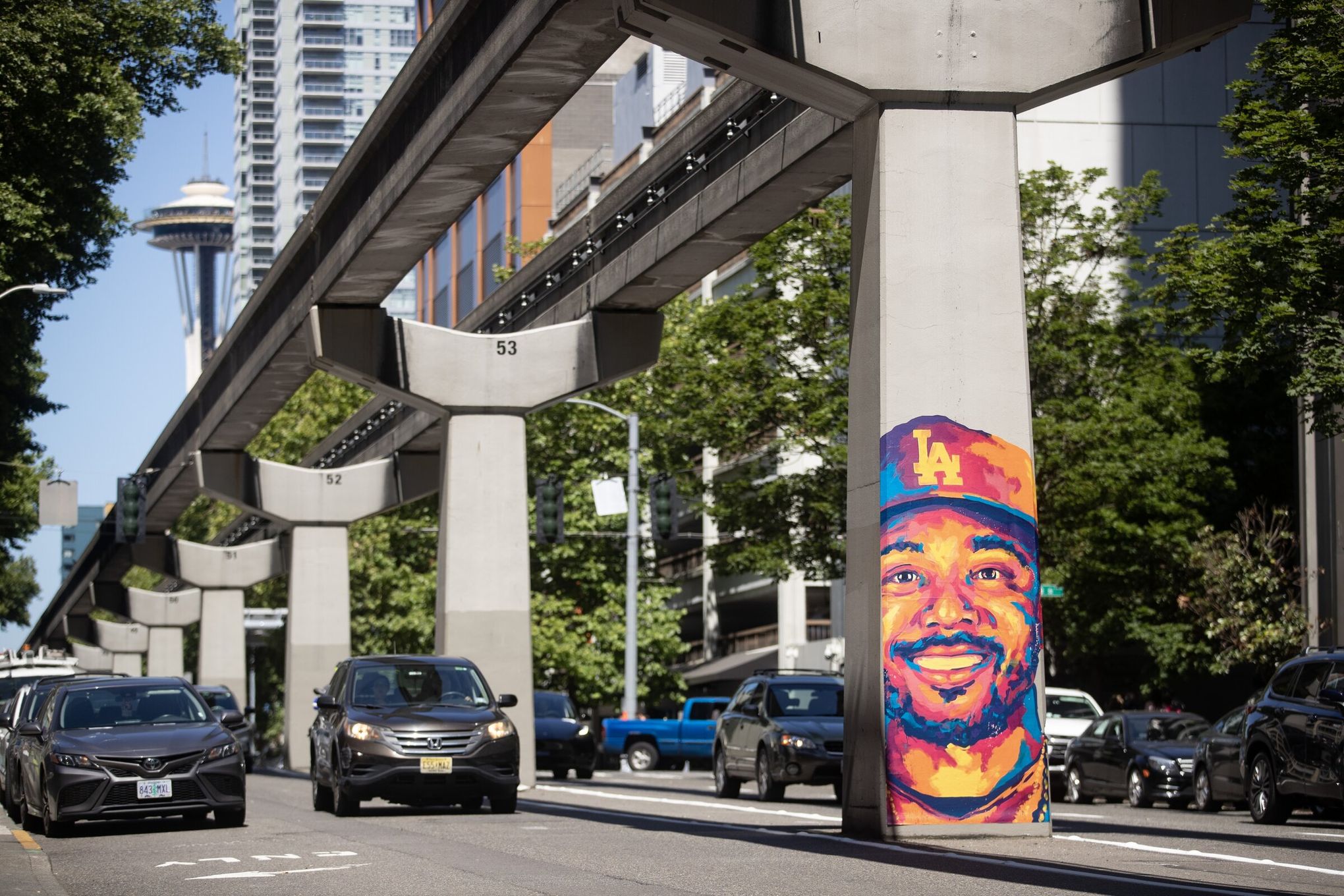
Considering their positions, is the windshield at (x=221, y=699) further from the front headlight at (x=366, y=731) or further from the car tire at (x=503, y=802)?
the front headlight at (x=366, y=731)

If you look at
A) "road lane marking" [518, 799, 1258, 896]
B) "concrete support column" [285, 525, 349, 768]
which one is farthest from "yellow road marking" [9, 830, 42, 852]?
"concrete support column" [285, 525, 349, 768]

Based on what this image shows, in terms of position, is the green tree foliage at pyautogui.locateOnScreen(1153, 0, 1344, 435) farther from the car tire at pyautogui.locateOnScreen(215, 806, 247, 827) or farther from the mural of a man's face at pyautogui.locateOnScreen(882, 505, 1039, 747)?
the car tire at pyautogui.locateOnScreen(215, 806, 247, 827)

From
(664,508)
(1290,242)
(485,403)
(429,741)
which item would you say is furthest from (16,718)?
(1290,242)

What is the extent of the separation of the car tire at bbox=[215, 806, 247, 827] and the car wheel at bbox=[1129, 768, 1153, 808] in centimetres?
1361

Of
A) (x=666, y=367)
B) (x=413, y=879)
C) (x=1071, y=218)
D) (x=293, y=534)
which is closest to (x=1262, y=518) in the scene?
(x=1071, y=218)

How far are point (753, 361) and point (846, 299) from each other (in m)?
2.63

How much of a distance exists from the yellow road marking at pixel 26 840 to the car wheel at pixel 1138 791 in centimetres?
1538

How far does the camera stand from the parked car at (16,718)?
21.8 m

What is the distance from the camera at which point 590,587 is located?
58094 mm

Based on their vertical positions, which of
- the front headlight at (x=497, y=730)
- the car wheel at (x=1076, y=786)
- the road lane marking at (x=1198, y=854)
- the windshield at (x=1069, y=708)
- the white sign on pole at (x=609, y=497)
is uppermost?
the white sign on pole at (x=609, y=497)

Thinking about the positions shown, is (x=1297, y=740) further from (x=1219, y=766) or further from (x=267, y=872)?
(x=267, y=872)

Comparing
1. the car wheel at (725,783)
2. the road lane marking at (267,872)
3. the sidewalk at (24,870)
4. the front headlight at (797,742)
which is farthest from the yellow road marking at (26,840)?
the car wheel at (725,783)

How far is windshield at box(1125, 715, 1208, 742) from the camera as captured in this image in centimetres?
2912

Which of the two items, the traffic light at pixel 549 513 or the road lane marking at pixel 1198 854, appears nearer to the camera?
the road lane marking at pixel 1198 854
